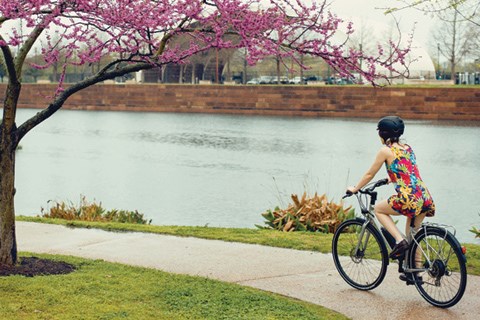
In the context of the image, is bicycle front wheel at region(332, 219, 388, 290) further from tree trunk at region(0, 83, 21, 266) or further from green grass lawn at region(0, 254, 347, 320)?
tree trunk at region(0, 83, 21, 266)

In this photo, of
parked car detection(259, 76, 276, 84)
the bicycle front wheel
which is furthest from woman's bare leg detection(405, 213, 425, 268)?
parked car detection(259, 76, 276, 84)

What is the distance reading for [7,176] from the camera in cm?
951

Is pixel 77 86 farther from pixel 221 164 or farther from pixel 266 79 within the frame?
pixel 266 79

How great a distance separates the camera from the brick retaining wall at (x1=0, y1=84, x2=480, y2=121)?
215 feet

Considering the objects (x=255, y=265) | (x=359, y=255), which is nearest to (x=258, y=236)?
(x=255, y=265)

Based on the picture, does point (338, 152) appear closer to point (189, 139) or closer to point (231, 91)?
point (189, 139)

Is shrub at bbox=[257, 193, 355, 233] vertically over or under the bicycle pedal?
under

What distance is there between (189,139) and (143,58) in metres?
44.7

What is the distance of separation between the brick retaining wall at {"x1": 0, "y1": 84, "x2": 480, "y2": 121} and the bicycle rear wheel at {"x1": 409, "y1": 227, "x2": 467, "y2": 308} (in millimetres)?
58236

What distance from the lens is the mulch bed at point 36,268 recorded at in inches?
369

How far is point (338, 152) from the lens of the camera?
46375 millimetres

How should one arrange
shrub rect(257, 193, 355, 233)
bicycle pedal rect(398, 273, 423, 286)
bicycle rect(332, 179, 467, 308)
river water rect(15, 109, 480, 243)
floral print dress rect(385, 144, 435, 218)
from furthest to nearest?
river water rect(15, 109, 480, 243) → shrub rect(257, 193, 355, 233) → bicycle pedal rect(398, 273, 423, 286) → floral print dress rect(385, 144, 435, 218) → bicycle rect(332, 179, 467, 308)

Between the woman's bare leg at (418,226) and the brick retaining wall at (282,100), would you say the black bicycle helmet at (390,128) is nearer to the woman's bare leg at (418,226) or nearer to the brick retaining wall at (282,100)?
the woman's bare leg at (418,226)

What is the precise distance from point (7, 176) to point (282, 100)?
213 ft
